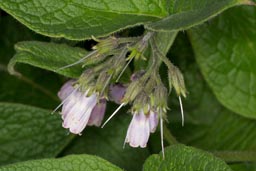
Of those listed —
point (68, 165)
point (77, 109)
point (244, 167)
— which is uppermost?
point (77, 109)

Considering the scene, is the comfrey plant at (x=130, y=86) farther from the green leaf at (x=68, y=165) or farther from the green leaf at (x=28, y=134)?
the green leaf at (x=28, y=134)

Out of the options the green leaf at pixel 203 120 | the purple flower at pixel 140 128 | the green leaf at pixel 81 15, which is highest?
the green leaf at pixel 81 15

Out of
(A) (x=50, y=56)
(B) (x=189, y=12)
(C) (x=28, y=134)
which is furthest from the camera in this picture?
(C) (x=28, y=134)

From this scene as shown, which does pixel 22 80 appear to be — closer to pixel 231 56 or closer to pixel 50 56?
pixel 50 56

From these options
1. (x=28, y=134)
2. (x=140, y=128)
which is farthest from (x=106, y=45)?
(x=28, y=134)

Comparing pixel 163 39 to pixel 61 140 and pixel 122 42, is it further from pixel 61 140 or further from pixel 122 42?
pixel 61 140

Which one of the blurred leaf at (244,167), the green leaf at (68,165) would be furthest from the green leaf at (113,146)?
the green leaf at (68,165)

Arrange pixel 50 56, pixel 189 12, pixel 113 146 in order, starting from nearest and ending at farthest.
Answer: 1. pixel 189 12
2. pixel 50 56
3. pixel 113 146
